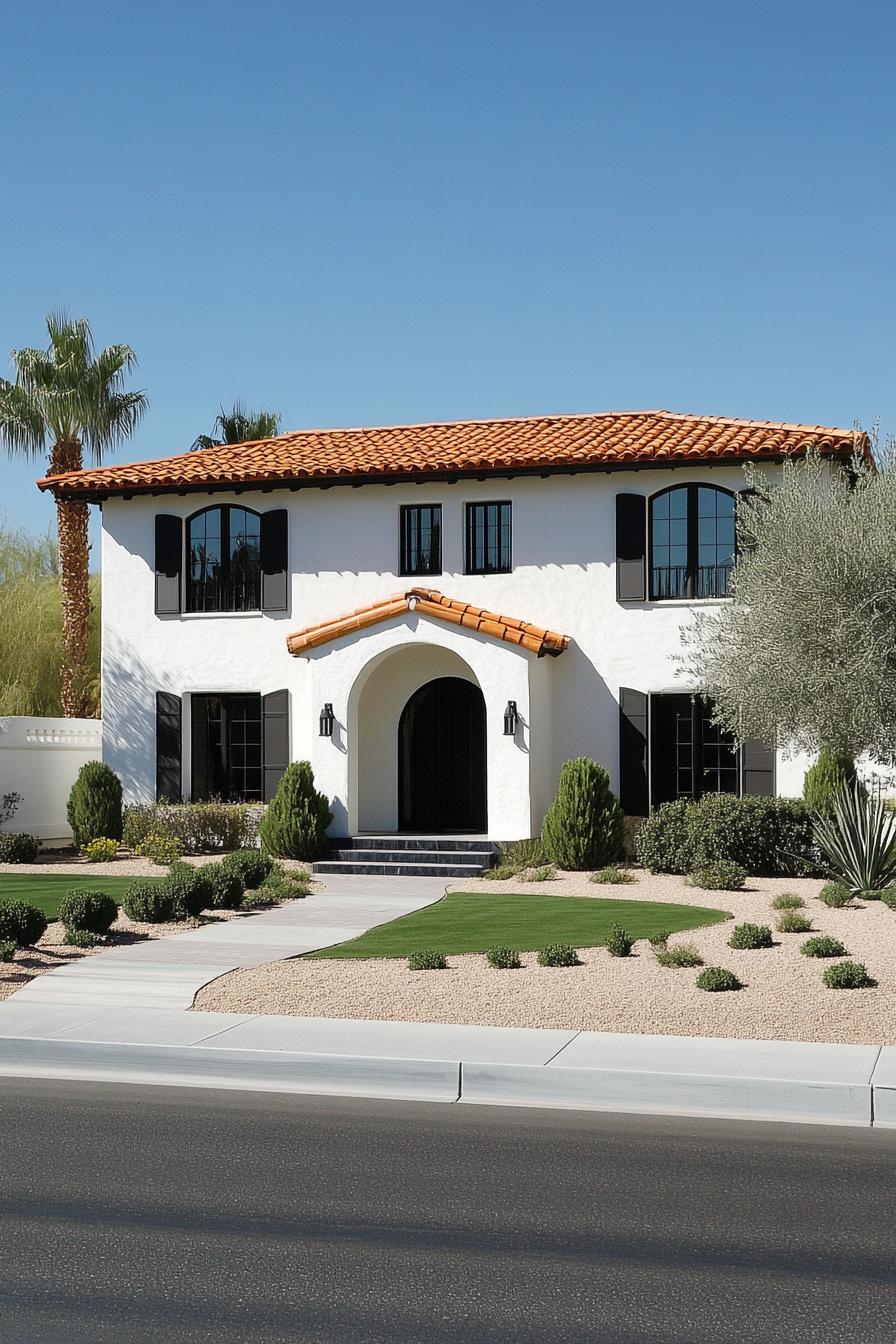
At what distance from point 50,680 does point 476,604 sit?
1445 cm

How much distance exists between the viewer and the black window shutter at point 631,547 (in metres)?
21.4

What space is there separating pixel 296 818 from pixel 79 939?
24.9ft

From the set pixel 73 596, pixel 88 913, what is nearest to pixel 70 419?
pixel 73 596

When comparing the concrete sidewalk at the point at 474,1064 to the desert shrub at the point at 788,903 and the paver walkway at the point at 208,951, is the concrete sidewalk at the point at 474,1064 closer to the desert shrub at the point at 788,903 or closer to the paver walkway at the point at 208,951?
the paver walkway at the point at 208,951

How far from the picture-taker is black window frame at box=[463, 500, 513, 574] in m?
22.4

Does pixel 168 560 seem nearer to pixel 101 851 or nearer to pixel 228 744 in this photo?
pixel 228 744

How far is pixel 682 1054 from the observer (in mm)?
8867

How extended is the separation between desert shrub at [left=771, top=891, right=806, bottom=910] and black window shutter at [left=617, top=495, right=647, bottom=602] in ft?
22.4

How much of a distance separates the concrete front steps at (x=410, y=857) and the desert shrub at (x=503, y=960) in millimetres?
7570

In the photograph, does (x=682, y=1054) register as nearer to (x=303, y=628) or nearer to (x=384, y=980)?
(x=384, y=980)

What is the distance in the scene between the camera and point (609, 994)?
1075cm

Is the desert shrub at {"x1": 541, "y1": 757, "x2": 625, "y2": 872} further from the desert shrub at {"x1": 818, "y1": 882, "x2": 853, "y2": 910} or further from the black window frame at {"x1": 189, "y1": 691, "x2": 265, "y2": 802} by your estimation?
the black window frame at {"x1": 189, "y1": 691, "x2": 265, "y2": 802}

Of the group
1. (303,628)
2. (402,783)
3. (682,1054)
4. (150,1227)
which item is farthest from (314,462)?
(150,1227)

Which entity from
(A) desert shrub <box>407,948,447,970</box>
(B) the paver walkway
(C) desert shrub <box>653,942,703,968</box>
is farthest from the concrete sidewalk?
(C) desert shrub <box>653,942,703,968</box>
